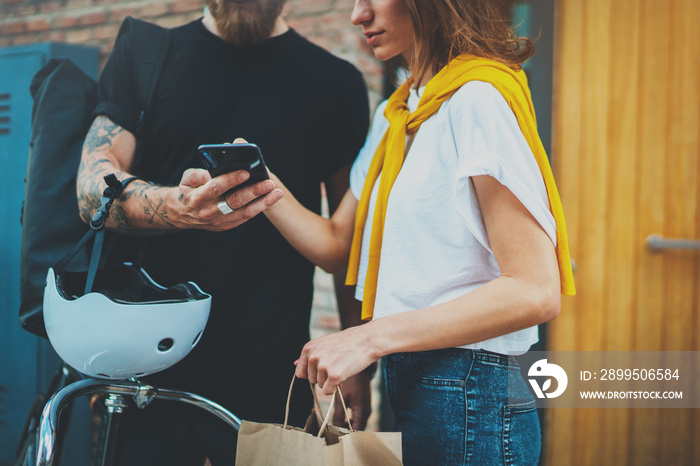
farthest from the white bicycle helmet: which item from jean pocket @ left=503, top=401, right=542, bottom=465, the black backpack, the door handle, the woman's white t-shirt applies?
the door handle

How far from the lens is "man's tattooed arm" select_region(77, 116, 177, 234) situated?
1142 mm

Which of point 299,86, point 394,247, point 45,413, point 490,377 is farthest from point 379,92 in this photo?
point 45,413

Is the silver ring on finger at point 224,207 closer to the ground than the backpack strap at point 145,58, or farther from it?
closer to the ground

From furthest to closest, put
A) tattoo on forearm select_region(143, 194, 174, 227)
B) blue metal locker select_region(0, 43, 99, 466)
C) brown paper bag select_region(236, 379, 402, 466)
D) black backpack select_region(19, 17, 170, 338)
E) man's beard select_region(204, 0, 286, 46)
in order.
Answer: blue metal locker select_region(0, 43, 99, 466)
man's beard select_region(204, 0, 286, 46)
black backpack select_region(19, 17, 170, 338)
tattoo on forearm select_region(143, 194, 174, 227)
brown paper bag select_region(236, 379, 402, 466)

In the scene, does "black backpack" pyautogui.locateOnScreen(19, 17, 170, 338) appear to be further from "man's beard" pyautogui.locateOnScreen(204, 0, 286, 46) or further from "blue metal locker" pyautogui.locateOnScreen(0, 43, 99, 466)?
"blue metal locker" pyautogui.locateOnScreen(0, 43, 99, 466)

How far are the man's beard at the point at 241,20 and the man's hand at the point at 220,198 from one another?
1.79 feet

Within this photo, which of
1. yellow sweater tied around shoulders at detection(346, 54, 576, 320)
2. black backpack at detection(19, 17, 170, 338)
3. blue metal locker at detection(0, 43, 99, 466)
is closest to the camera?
yellow sweater tied around shoulders at detection(346, 54, 576, 320)

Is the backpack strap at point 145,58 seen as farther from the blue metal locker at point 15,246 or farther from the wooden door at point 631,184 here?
the wooden door at point 631,184

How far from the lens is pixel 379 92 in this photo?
2354 millimetres

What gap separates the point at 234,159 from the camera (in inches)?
37.8

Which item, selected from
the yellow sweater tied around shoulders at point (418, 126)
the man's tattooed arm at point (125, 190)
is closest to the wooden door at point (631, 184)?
the yellow sweater tied around shoulders at point (418, 126)

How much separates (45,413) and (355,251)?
0.67 meters

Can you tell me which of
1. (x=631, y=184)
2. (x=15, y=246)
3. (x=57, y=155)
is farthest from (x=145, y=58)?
(x=631, y=184)

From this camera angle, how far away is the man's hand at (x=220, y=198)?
39.0 inches
